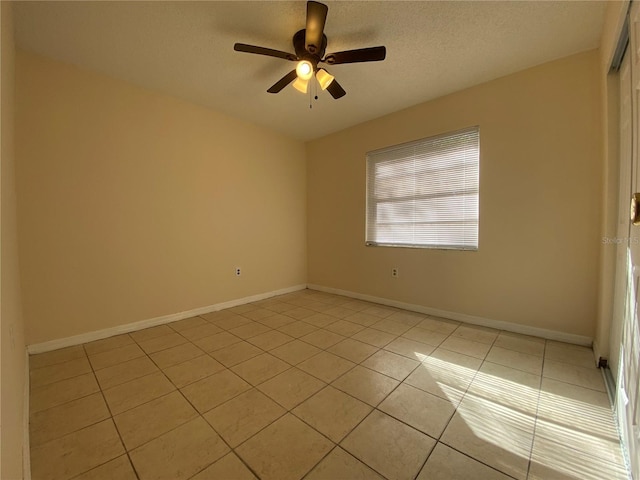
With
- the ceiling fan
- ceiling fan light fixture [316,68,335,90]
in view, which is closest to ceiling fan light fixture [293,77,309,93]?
the ceiling fan

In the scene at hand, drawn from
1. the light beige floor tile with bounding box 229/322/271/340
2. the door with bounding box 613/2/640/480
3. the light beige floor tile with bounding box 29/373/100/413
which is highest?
the door with bounding box 613/2/640/480

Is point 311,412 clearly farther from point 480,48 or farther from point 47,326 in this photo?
point 480,48

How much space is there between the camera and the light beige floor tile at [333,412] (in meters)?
1.35

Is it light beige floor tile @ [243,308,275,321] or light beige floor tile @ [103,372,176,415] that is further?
light beige floor tile @ [243,308,275,321]

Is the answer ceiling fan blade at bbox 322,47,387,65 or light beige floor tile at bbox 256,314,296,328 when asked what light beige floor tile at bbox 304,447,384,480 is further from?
ceiling fan blade at bbox 322,47,387,65

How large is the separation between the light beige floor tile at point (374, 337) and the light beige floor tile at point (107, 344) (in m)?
2.18

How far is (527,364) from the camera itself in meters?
1.98

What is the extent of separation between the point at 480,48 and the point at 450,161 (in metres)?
1.07

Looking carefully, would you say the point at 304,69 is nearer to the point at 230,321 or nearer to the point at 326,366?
the point at 326,366

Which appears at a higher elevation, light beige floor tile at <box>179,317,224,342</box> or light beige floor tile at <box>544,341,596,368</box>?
light beige floor tile at <box>544,341,596,368</box>

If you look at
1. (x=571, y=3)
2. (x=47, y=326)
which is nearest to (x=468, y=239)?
(x=571, y=3)

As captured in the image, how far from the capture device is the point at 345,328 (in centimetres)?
270

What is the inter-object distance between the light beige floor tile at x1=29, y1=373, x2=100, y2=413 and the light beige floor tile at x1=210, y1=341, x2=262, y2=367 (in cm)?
78

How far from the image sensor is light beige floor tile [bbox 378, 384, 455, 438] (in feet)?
4.50
